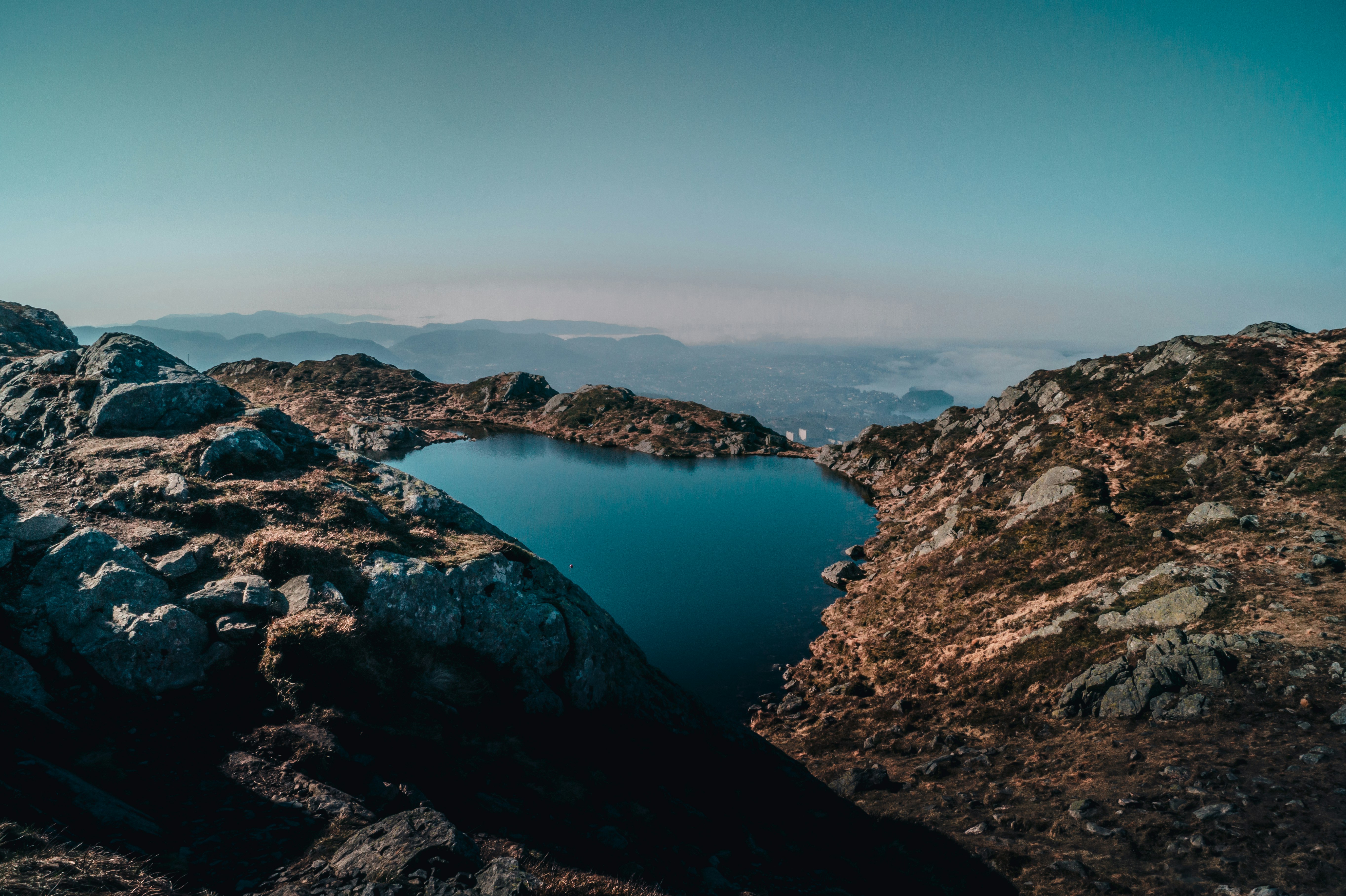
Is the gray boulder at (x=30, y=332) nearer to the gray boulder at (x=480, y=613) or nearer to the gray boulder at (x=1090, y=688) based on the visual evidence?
the gray boulder at (x=480, y=613)

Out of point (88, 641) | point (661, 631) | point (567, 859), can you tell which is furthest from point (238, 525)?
point (661, 631)

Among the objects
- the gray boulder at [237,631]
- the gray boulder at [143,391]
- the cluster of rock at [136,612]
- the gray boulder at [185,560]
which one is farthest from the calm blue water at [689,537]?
the gray boulder at [143,391]

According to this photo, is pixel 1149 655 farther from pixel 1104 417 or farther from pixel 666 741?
pixel 1104 417

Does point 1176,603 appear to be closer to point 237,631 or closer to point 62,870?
point 62,870

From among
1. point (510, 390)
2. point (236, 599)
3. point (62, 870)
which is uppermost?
point (510, 390)

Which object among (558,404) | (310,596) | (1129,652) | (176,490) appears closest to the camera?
(310,596)

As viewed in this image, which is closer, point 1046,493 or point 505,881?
point 505,881

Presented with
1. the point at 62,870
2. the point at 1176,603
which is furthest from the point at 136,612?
the point at 1176,603

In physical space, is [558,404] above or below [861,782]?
above
